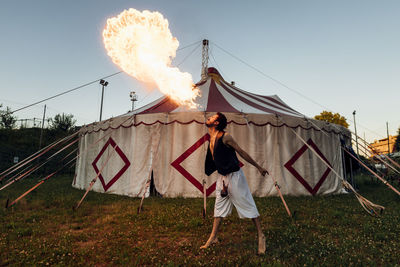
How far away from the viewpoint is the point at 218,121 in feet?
10.1

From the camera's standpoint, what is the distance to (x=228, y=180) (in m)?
2.99

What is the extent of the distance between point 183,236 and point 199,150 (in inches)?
129

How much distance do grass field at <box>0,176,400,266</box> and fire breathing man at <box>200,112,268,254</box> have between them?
0.40m

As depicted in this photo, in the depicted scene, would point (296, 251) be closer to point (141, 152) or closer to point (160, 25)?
point (141, 152)

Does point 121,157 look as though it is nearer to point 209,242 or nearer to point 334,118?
point 209,242

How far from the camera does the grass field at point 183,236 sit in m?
2.69

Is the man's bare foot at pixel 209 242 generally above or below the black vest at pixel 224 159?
below

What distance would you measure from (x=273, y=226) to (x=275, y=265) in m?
1.57

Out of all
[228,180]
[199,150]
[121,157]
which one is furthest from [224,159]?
[121,157]

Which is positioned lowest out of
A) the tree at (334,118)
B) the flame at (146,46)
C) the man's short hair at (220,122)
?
the man's short hair at (220,122)

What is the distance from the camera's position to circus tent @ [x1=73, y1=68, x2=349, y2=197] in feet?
21.5

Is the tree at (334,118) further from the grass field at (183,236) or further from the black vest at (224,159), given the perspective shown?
the black vest at (224,159)

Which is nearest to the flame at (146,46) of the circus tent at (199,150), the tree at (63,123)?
the circus tent at (199,150)

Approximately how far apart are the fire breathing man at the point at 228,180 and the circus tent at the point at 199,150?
3351mm
